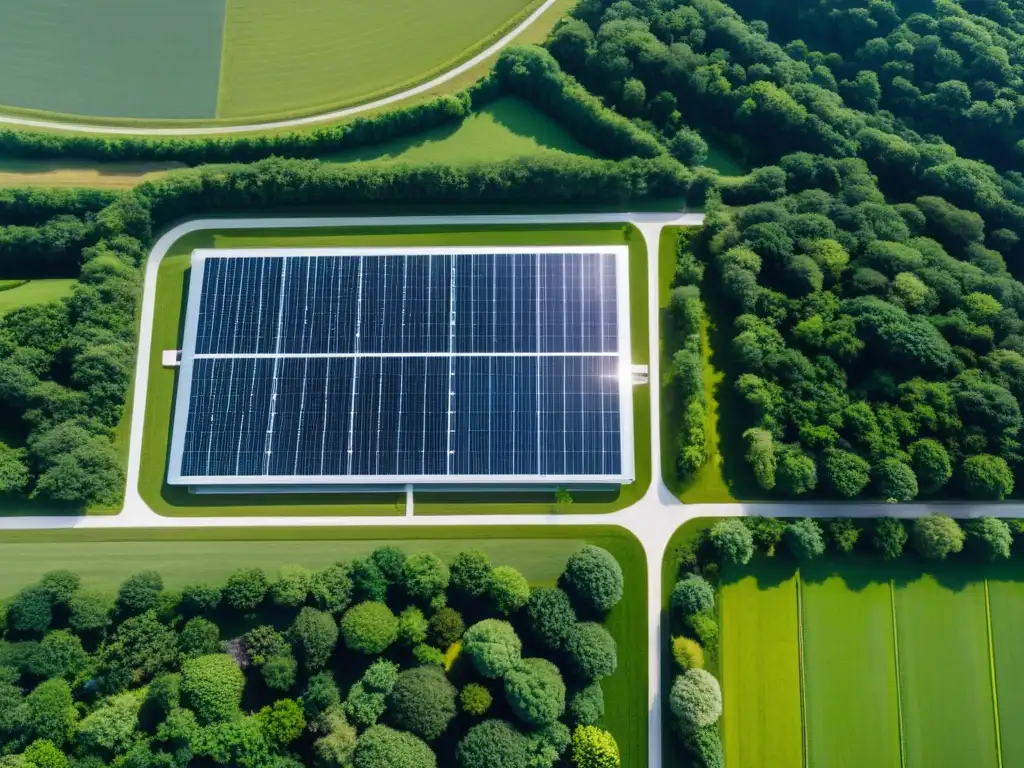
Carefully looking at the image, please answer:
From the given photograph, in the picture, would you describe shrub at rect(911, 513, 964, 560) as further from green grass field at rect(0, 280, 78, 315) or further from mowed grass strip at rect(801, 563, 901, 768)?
green grass field at rect(0, 280, 78, 315)

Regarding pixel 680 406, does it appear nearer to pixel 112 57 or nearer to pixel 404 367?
pixel 404 367

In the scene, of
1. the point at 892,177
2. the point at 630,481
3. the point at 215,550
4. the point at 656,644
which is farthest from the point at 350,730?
the point at 892,177

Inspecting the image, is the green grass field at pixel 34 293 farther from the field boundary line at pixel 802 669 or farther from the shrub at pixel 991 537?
the shrub at pixel 991 537

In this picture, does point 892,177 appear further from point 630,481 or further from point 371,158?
point 371,158

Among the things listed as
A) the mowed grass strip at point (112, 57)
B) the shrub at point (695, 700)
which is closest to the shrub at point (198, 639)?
the shrub at point (695, 700)

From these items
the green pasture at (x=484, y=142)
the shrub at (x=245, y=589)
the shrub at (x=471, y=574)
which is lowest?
the shrub at (x=245, y=589)

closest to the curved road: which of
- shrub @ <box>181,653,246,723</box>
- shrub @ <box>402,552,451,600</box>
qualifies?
shrub @ <box>402,552,451,600</box>
